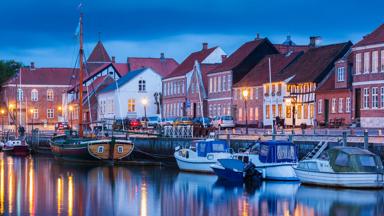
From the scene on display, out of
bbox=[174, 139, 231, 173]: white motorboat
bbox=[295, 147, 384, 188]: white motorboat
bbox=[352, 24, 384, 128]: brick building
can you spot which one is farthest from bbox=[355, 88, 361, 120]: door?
bbox=[295, 147, 384, 188]: white motorboat

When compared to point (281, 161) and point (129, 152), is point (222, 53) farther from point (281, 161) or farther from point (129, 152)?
point (281, 161)

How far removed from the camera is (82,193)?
46.4 meters

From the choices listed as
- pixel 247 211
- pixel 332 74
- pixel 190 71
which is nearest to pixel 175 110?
pixel 190 71

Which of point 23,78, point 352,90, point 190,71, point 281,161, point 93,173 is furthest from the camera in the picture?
point 23,78

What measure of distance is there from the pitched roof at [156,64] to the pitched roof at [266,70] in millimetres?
34706

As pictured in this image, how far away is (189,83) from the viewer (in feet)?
350

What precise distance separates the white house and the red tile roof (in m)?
13.8

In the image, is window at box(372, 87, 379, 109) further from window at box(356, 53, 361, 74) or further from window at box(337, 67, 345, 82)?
window at box(337, 67, 345, 82)

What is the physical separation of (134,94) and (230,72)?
781 inches

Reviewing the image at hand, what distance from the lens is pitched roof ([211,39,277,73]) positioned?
322 ft

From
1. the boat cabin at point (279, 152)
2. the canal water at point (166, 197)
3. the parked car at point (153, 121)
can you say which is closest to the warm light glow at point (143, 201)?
the canal water at point (166, 197)

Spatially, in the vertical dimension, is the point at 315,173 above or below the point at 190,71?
below

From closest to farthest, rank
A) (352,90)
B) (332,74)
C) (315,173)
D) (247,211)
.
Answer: (247,211) → (315,173) → (352,90) → (332,74)

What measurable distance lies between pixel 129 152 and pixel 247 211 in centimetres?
2932
